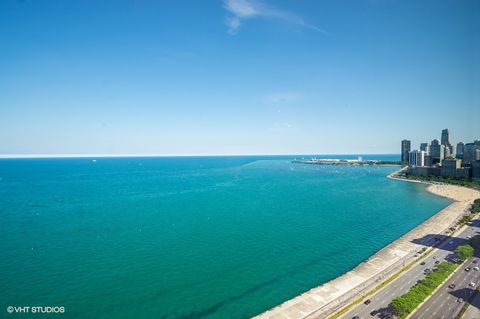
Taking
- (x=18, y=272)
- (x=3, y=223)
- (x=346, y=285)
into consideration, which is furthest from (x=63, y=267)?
(x=346, y=285)

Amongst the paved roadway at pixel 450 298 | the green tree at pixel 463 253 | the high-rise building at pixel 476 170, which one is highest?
the high-rise building at pixel 476 170

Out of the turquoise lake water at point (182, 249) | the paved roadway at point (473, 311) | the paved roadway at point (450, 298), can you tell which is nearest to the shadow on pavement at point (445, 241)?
the turquoise lake water at point (182, 249)

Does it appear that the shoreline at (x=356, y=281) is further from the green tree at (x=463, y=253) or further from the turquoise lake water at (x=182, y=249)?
the green tree at (x=463, y=253)

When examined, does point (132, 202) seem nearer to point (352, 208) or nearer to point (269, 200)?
point (269, 200)

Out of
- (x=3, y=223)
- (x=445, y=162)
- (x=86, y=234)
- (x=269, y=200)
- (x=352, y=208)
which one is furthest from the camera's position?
(x=445, y=162)

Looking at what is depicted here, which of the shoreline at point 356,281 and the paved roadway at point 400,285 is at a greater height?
the paved roadway at point 400,285

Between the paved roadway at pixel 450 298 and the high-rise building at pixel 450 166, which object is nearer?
the paved roadway at pixel 450 298
